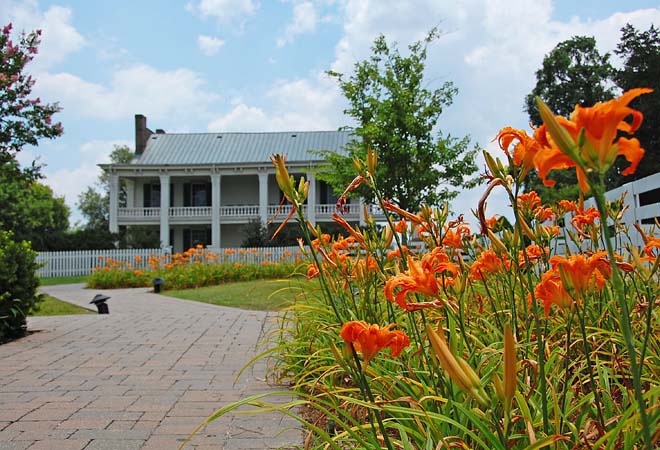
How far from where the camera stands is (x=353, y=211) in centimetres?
2664

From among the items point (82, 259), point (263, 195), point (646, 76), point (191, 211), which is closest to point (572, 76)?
point (646, 76)

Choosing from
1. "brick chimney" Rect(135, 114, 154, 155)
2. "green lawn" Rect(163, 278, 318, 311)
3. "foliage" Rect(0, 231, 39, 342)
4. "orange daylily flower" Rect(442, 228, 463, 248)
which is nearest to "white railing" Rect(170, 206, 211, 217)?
"brick chimney" Rect(135, 114, 154, 155)

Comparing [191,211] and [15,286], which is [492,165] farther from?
[191,211]

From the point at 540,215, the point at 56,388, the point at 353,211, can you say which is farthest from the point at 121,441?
the point at 353,211

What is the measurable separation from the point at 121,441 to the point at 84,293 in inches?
469

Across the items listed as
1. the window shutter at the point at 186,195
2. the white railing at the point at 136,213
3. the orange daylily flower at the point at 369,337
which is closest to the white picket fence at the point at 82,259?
the white railing at the point at 136,213

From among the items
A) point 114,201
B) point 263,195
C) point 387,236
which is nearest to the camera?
point 387,236

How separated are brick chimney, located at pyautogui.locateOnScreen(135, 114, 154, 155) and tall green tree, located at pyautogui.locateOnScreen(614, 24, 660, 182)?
23.9 metres

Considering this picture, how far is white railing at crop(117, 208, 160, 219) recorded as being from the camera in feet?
89.4

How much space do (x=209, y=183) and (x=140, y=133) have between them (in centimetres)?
480

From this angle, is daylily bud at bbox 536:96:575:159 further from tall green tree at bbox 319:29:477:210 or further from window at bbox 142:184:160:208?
window at bbox 142:184:160:208

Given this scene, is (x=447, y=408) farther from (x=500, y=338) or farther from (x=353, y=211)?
(x=353, y=211)

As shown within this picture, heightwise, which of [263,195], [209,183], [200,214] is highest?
[209,183]

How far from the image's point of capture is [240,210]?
2759cm
